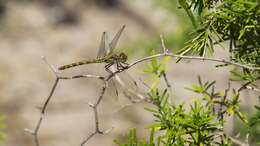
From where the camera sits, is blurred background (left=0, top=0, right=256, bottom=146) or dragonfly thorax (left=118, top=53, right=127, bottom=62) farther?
blurred background (left=0, top=0, right=256, bottom=146)

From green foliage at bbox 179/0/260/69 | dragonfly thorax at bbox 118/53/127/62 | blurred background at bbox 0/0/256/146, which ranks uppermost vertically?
green foliage at bbox 179/0/260/69

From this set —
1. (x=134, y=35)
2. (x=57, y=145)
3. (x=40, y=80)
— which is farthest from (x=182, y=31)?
(x=134, y=35)

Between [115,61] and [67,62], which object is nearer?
[115,61]

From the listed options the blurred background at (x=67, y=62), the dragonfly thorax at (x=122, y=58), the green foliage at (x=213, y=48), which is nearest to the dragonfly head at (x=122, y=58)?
the dragonfly thorax at (x=122, y=58)

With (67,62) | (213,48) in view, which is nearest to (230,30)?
(213,48)

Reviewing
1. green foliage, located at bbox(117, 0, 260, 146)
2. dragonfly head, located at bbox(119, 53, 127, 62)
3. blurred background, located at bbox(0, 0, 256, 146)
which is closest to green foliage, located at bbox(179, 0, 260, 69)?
green foliage, located at bbox(117, 0, 260, 146)

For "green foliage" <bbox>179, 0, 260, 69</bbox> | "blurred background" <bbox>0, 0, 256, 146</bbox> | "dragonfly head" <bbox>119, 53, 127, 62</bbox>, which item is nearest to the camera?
"green foliage" <bbox>179, 0, 260, 69</bbox>

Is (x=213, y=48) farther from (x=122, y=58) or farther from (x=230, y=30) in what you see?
(x=122, y=58)

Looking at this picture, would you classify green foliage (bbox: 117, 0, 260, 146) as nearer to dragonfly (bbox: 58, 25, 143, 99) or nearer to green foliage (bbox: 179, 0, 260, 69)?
green foliage (bbox: 179, 0, 260, 69)

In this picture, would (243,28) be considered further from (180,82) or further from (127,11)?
(127,11)
